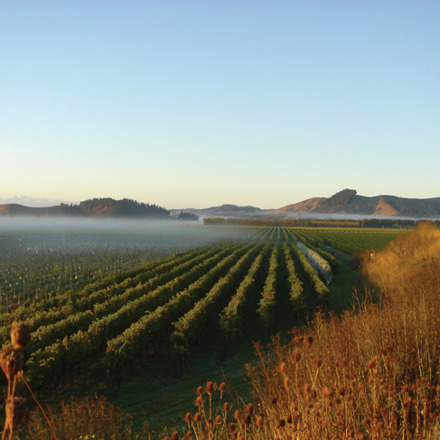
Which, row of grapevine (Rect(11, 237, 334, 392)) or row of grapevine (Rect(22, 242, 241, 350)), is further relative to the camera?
row of grapevine (Rect(22, 242, 241, 350))

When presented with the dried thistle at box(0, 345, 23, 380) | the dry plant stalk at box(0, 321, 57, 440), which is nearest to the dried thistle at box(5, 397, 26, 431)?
the dry plant stalk at box(0, 321, 57, 440)

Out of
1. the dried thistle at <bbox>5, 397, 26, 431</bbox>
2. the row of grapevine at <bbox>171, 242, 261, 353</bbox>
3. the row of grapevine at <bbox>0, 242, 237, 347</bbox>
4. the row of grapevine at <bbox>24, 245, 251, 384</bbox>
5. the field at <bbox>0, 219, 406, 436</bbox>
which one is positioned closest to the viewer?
the dried thistle at <bbox>5, 397, 26, 431</bbox>

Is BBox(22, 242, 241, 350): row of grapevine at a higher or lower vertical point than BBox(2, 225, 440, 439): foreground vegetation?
lower

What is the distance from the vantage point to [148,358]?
16531 millimetres

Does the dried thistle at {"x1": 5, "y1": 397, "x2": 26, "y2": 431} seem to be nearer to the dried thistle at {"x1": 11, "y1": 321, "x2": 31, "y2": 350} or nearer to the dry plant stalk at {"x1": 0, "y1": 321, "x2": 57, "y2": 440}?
the dry plant stalk at {"x1": 0, "y1": 321, "x2": 57, "y2": 440}

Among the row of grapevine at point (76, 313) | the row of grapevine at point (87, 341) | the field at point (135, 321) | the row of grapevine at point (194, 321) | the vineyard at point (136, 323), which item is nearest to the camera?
the row of grapevine at point (87, 341)

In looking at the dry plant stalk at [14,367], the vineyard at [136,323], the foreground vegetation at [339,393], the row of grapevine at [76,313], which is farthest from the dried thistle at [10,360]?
the row of grapevine at [76,313]

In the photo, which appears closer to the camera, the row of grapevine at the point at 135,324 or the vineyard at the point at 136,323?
the row of grapevine at the point at 135,324

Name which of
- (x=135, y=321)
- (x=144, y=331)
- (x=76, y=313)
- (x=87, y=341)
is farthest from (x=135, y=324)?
(x=76, y=313)

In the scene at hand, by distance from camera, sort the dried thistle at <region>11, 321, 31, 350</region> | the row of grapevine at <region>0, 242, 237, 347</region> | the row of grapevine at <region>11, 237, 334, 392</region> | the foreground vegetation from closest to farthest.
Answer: the dried thistle at <region>11, 321, 31, 350</region>
the foreground vegetation
the row of grapevine at <region>11, 237, 334, 392</region>
the row of grapevine at <region>0, 242, 237, 347</region>

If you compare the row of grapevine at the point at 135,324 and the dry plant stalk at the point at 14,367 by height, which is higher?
the dry plant stalk at the point at 14,367

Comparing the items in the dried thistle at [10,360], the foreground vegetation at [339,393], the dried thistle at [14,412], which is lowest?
the foreground vegetation at [339,393]

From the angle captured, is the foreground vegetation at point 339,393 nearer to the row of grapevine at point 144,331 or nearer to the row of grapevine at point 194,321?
the row of grapevine at point 194,321

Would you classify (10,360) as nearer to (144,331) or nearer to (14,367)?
(14,367)
